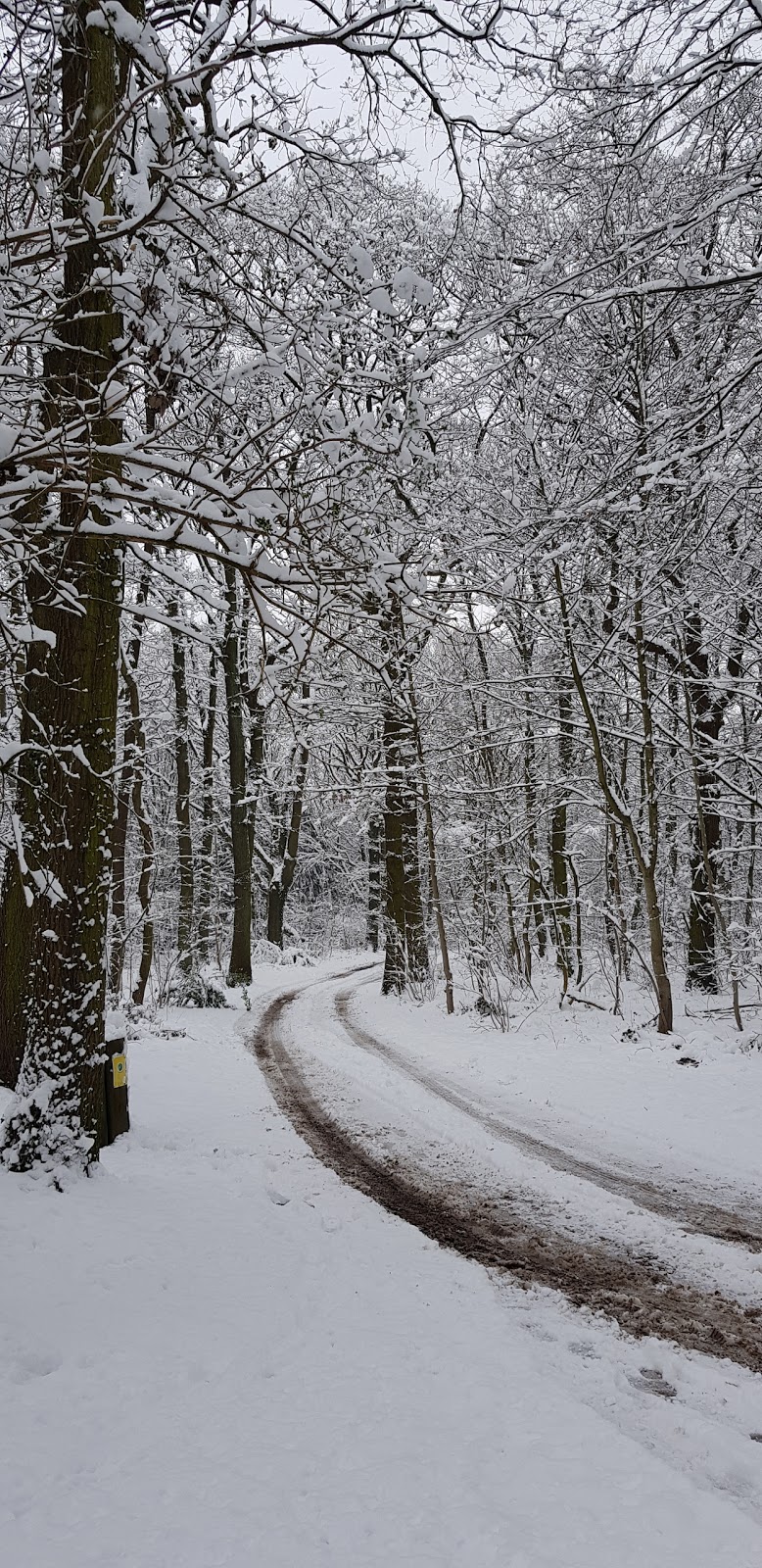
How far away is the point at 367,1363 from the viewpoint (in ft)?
11.5

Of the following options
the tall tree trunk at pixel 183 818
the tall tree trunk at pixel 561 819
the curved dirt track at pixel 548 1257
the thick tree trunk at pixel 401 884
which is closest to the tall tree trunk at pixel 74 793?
the curved dirt track at pixel 548 1257

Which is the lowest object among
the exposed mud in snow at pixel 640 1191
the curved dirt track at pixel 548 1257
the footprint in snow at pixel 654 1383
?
the exposed mud in snow at pixel 640 1191

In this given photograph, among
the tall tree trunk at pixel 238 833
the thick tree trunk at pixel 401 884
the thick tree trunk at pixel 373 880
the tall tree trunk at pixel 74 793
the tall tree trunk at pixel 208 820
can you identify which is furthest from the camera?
the thick tree trunk at pixel 373 880

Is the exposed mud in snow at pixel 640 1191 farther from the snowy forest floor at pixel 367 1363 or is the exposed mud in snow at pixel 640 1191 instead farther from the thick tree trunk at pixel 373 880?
the thick tree trunk at pixel 373 880

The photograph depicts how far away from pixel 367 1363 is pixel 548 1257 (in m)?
1.36

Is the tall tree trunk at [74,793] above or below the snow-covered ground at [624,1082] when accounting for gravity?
above

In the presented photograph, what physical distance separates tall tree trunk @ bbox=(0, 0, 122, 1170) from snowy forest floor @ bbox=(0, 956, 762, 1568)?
507 millimetres

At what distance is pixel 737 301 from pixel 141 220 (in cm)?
403

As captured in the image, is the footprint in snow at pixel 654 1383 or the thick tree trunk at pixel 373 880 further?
the thick tree trunk at pixel 373 880

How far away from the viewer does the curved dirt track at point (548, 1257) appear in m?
3.72

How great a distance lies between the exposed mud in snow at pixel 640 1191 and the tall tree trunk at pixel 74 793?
125 inches

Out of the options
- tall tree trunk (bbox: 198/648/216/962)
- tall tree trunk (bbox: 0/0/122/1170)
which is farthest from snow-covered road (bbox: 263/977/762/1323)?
tall tree trunk (bbox: 198/648/216/962)

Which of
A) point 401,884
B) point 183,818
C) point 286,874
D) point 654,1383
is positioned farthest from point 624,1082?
point 286,874

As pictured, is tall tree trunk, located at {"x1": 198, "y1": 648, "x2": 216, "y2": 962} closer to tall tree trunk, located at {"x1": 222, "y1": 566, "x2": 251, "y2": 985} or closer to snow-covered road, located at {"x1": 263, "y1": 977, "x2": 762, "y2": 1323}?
tall tree trunk, located at {"x1": 222, "y1": 566, "x2": 251, "y2": 985}
